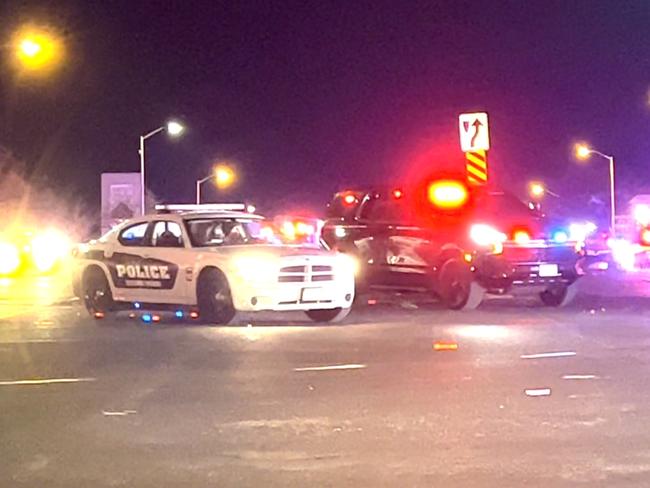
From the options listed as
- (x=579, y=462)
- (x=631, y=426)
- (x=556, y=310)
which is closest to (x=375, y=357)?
(x=631, y=426)

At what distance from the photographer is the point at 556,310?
20156 mm

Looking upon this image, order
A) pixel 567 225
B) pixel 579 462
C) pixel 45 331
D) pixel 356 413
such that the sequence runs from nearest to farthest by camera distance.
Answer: pixel 579 462, pixel 356 413, pixel 45 331, pixel 567 225

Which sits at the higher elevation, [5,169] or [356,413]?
[5,169]

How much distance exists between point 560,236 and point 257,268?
5634 mm

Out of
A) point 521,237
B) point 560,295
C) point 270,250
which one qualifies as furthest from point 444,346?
point 560,295

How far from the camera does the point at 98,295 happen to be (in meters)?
19.5

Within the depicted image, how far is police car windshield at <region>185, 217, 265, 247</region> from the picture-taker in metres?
18.5

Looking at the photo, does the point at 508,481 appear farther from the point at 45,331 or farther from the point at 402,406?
the point at 45,331

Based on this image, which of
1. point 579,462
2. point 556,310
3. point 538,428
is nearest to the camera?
point 579,462

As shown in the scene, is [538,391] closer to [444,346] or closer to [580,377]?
[580,377]

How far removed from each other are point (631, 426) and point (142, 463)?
12.0ft

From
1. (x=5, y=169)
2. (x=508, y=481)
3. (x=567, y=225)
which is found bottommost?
(x=508, y=481)

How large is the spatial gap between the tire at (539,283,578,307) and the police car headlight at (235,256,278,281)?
5594 millimetres

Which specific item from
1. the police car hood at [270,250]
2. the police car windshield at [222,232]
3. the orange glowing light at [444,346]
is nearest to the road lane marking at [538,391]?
the orange glowing light at [444,346]
